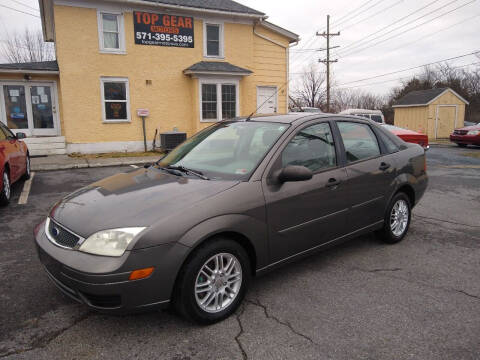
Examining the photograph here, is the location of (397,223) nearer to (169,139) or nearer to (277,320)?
(277,320)

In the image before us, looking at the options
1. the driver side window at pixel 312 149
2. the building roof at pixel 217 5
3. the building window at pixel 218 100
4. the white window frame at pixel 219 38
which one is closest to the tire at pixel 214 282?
the driver side window at pixel 312 149

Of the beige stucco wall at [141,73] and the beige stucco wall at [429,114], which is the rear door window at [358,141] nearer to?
the beige stucco wall at [141,73]

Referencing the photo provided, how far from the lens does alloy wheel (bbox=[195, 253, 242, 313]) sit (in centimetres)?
273

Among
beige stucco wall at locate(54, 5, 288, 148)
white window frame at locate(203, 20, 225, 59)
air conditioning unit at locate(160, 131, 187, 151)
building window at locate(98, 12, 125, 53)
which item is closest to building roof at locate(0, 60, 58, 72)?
beige stucco wall at locate(54, 5, 288, 148)

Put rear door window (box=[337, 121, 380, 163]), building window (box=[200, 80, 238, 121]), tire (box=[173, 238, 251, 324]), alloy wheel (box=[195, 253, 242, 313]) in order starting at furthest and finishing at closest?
building window (box=[200, 80, 238, 121]) → rear door window (box=[337, 121, 380, 163]) → alloy wheel (box=[195, 253, 242, 313]) → tire (box=[173, 238, 251, 324])

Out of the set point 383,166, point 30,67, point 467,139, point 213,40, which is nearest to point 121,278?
point 383,166

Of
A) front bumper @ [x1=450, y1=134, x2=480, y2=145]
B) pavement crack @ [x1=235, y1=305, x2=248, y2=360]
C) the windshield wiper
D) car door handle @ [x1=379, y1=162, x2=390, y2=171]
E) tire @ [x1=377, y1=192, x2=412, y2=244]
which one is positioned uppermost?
the windshield wiper

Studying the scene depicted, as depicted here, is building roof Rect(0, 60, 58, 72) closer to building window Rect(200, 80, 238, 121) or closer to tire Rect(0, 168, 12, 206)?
building window Rect(200, 80, 238, 121)

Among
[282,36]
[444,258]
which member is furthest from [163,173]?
[282,36]

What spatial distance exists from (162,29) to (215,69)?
2.53 m

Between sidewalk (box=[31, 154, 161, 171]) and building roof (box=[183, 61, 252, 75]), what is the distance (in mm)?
4007

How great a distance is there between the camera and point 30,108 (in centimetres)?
1352

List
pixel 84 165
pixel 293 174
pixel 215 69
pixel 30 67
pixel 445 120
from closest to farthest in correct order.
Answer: pixel 293 174 → pixel 84 165 → pixel 30 67 → pixel 215 69 → pixel 445 120

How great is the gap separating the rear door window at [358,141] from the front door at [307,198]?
242 millimetres
